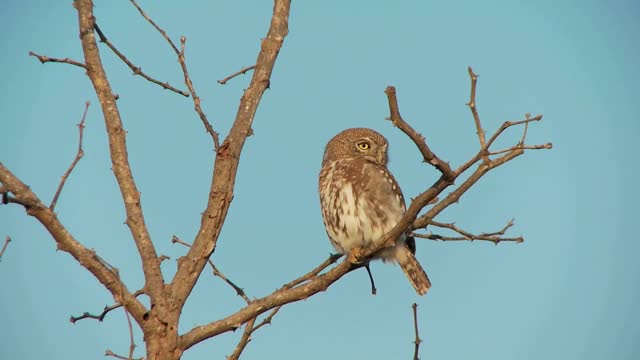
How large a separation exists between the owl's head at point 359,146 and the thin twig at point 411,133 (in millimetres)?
3387

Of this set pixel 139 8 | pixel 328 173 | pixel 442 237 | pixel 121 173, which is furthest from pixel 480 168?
pixel 328 173

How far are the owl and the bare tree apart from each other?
1.05 metres

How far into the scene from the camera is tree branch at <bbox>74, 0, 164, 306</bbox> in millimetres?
3814

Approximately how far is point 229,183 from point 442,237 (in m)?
1.35

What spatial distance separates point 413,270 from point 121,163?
9.80 feet

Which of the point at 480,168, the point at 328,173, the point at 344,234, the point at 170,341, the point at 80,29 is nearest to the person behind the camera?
the point at 480,168

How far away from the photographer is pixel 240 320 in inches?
148

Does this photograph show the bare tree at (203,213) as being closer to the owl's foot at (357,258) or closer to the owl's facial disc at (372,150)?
the owl's foot at (357,258)

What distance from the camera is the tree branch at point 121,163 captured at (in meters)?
3.81

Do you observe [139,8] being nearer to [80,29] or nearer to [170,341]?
[80,29]

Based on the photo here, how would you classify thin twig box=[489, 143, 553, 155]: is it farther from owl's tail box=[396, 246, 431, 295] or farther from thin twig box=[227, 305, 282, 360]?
owl's tail box=[396, 246, 431, 295]

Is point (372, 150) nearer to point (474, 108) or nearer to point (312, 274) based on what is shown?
point (312, 274)

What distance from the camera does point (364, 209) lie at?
578 centimetres

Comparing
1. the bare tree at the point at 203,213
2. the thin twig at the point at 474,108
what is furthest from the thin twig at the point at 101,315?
the thin twig at the point at 474,108
